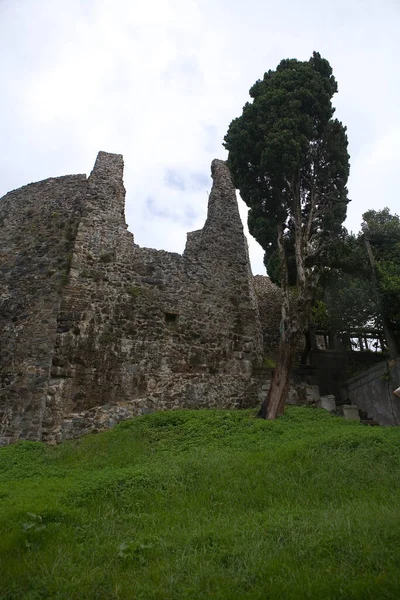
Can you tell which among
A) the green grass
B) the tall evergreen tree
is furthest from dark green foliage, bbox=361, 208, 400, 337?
the green grass

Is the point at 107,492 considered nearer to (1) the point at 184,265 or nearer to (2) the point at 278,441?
(2) the point at 278,441

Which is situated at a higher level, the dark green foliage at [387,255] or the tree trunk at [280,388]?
the dark green foliage at [387,255]

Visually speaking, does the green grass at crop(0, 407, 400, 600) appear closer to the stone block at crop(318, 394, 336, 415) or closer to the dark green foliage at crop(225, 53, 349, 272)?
the stone block at crop(318, 394, 336, 415)

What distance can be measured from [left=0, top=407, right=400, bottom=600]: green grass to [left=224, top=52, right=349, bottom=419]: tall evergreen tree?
17.7 ft

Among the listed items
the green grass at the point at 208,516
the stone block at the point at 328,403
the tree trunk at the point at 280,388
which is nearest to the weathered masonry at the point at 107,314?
the green grass at the point at 208,516

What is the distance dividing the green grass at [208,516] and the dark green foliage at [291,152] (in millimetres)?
6114

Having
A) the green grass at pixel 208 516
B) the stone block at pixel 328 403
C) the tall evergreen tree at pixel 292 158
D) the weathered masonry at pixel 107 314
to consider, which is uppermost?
the tall evergreen tree at pixel 292 158

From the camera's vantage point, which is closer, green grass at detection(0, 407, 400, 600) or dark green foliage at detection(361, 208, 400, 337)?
green grass at detection(0, 407, 400, 600)

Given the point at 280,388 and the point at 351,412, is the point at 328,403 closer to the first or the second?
the point at 351,412

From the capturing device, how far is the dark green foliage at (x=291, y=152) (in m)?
12.8

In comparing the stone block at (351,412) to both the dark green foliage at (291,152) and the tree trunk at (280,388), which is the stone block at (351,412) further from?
the dark green foliage at (291,152)

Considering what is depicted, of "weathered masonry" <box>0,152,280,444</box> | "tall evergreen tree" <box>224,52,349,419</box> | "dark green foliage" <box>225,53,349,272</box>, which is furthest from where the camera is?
"dark green foliage" <box>225,53,349,272</box>

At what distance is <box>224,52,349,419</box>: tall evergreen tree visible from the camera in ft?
41.3

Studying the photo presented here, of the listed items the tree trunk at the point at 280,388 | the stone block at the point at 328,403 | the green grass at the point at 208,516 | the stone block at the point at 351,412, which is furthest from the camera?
the stone block at the point at 328,403
